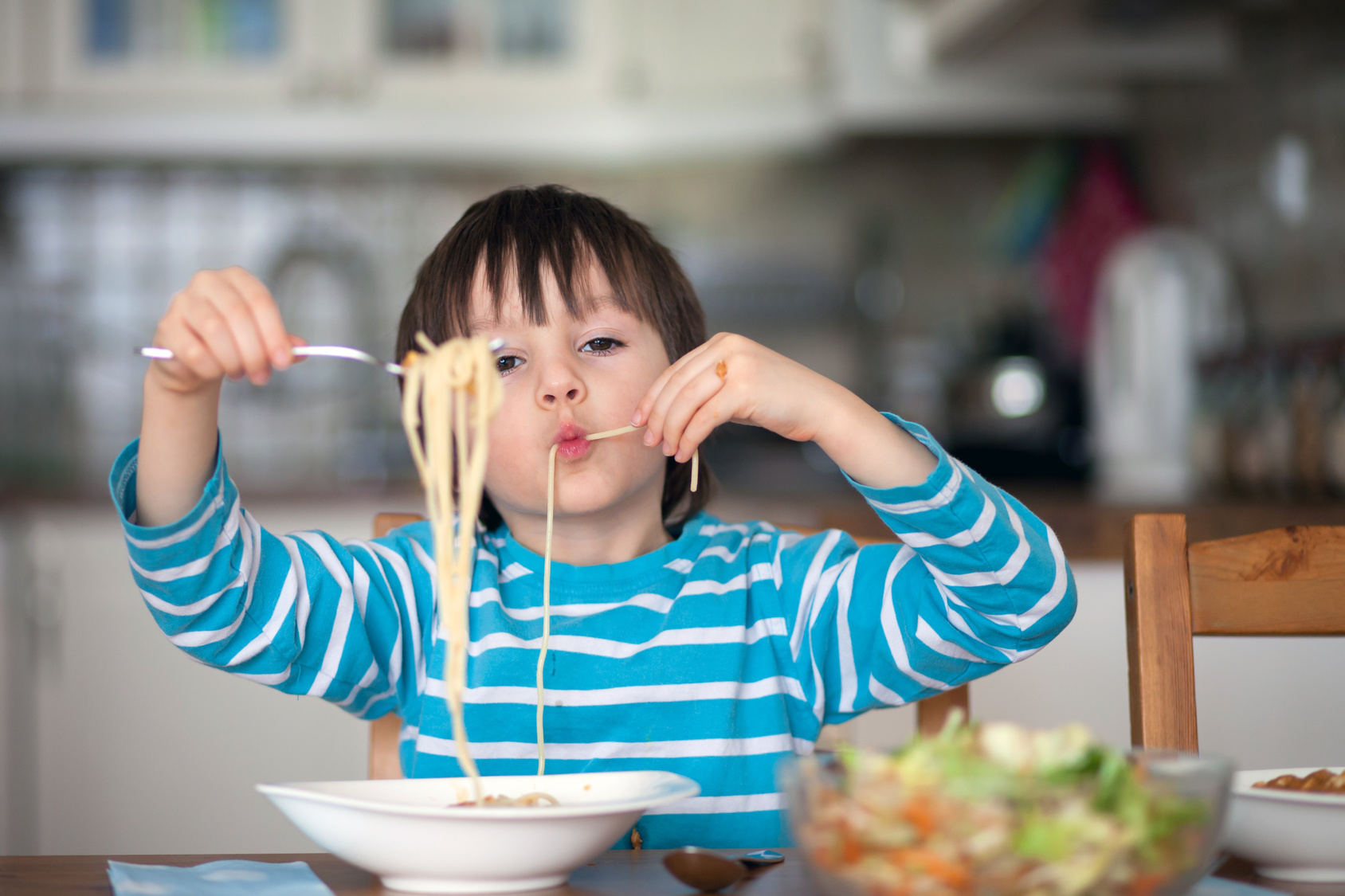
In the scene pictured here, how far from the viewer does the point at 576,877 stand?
1.97ft

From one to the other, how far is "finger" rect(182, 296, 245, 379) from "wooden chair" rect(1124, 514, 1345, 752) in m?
0.54

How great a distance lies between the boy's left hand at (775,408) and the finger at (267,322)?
8.5 inches

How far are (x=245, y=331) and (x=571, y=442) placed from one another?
300mm

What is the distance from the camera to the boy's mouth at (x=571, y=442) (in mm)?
906

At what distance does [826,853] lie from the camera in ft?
1.52

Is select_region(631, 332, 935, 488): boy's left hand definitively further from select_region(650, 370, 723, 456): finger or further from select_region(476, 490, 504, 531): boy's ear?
select_region(476, 490, 504, 531): boy's ear

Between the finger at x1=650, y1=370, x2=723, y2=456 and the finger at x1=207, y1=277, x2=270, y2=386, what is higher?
the finger at x1=207, y1=277, x2=270, y2=386

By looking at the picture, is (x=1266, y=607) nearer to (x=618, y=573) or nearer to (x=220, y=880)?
(x=618, y=573)

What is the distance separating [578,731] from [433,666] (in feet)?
0.40

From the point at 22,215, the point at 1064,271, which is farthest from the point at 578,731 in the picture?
Result: the point at 22,215

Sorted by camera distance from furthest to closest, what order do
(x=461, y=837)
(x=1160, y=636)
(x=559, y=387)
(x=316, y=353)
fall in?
(x=559, y=387) → (x=1160, y=636) → (x=316, y=353) → (x=461, y=837)

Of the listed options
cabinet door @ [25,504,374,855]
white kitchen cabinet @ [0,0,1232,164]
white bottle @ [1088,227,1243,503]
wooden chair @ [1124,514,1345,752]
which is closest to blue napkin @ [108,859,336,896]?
wooden chair @ [1124,514,1345,752]

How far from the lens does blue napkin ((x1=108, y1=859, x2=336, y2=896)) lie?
0.56 metres

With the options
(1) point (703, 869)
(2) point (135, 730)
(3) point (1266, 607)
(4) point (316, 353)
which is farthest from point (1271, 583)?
(2) point (135, 730)
